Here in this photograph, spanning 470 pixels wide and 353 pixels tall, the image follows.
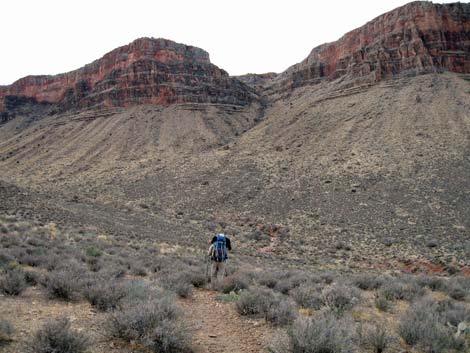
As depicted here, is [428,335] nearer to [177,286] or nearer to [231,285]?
[231,285]

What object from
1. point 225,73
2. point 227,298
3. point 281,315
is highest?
point 225,73

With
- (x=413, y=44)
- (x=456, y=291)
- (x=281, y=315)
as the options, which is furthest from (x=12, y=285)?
(x=413, y=44)

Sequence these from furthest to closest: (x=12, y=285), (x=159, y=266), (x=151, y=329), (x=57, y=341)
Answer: (x=159, y=266) → (x=12, y=285) → (x=151, y=329) → (x=57, y=341)

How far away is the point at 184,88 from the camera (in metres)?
69.9

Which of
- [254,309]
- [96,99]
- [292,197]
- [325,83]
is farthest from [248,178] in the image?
[96,99]

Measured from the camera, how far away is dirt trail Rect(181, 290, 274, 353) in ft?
16.5

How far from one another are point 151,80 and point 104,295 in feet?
228

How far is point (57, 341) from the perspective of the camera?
398 centimetres

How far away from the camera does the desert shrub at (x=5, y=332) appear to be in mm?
4297

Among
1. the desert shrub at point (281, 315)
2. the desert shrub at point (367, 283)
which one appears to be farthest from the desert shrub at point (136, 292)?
the desert shrub at point (367, 283)

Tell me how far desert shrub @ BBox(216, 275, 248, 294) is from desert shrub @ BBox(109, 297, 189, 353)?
3.57 m

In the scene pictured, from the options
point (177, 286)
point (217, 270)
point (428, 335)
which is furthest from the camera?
point (217, 270)

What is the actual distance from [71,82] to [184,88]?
40404mm

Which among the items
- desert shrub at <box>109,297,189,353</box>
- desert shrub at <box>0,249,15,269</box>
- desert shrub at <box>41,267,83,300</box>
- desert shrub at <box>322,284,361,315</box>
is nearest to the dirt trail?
desert shrub at <box>109,297,189,353</box>
